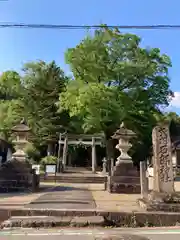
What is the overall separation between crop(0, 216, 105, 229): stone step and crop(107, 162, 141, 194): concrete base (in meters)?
7.74

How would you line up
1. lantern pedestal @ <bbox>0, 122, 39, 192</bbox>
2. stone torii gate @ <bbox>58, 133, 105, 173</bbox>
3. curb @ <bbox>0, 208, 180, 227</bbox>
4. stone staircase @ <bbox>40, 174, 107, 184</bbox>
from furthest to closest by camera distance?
stone torii gate @ <bbox>58, 133, 105, 173</bbox> < stone staircase @ <bbox>40, 174, 107, 184</bbox> < lantern pedestal @ <bbox>0, 122, 39, 192</bbox> < curb @ <bbox>0, 208, 180, 227</bbox>

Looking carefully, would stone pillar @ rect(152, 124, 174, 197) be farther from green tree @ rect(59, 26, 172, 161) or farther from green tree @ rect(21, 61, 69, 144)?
green tree @ rect(21, 61, 69, 144)

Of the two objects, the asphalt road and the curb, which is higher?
the curb

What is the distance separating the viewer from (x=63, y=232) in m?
6.40

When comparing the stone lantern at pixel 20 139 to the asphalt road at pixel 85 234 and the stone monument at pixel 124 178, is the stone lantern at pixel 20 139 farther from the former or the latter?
the asphalt road at pixel 85 234

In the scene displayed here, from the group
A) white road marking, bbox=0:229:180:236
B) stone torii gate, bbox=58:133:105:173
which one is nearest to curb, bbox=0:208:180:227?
white road marking, bbox=0:229:180:236

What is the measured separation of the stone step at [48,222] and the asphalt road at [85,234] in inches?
10.4

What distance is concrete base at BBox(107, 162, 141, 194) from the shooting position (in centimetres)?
1491

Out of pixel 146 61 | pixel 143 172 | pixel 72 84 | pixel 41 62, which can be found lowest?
pixel 143 172

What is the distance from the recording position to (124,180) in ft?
50.0

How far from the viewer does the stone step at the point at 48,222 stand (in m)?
6.80

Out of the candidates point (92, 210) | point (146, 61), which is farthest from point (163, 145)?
point (146, 61)

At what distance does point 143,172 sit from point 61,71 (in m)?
27.4

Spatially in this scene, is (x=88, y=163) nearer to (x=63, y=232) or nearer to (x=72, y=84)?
(x=72, y=84)
